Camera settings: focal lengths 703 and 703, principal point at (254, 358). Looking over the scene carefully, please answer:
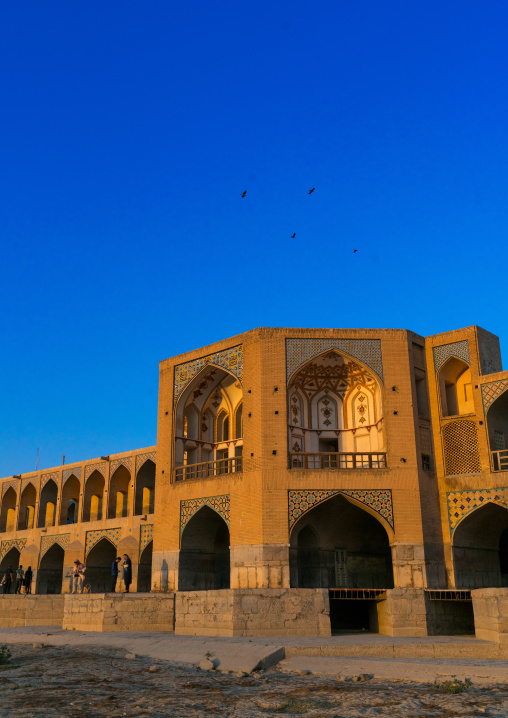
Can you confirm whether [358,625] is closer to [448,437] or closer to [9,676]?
[448,437]

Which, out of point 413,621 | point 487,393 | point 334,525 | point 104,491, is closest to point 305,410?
point 334,525

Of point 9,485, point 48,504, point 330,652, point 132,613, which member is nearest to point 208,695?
point 330,652

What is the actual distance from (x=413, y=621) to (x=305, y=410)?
7517 millimetres

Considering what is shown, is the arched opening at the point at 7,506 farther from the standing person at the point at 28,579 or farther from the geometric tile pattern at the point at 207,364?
the geometric tile pattern at the point at 207,364

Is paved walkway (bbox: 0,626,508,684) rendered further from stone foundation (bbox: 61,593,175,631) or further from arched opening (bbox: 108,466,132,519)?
arched opening (bbox: 108,466,132,519)

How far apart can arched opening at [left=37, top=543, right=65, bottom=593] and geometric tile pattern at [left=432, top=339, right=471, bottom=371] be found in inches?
717

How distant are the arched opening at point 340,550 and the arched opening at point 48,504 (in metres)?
15.6

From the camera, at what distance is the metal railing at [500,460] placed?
17.8 m

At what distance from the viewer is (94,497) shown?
30.2 meters

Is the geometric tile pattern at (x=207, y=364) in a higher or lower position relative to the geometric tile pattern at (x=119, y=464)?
higher

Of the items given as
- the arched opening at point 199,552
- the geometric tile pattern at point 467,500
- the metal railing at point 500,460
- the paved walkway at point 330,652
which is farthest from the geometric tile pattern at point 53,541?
the metal railing at point 500,460

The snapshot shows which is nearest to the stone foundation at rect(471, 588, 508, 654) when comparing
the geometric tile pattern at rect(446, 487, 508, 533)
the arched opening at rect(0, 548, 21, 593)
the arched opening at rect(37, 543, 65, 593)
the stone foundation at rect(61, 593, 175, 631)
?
the geometric tile pattern at rect(446, 487, 508, 533)

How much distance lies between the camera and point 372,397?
68.4ft

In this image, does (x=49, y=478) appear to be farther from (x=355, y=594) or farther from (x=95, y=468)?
(x=355, y=594)
